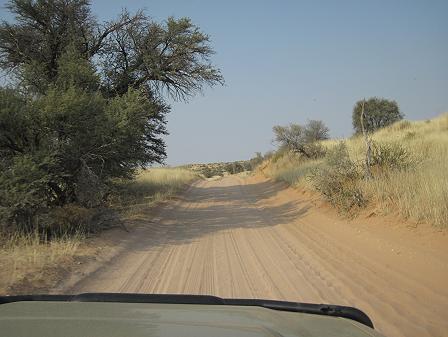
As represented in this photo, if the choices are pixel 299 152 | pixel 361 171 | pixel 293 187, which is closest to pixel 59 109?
pixel 361 171

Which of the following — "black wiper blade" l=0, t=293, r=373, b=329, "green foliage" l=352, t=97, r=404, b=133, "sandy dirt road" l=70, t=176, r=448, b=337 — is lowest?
"sandy dirt road" l=70, t=176, r=448, b=337

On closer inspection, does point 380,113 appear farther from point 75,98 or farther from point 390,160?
point 75,98

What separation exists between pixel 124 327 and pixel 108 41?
17900 millimetres

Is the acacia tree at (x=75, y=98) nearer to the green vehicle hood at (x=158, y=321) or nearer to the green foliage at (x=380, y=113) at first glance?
the green vehicle hood at (x=158, y=321)

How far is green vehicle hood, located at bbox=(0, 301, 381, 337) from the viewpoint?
2.50m

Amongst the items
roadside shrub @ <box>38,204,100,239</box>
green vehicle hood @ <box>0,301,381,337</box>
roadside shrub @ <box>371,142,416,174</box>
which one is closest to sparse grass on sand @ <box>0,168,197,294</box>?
roadside shrub @ <box>38,204,100,239</box>

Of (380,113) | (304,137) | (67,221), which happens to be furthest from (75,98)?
(380,113)

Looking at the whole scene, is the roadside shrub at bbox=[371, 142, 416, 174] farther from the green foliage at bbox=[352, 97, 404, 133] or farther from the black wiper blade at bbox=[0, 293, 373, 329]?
the green foliage at bbox=[352, 97, 404, 133]

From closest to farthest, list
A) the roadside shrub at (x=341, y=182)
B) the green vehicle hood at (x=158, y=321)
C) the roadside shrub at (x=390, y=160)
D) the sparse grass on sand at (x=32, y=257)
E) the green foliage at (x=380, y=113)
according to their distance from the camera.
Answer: the green vehicle hood at (x=158, y=321) → the sparse grass on sand at (x=32, y=257) → the roadside shrub at (x=341, y=182) → the roadside shrub at (x=390, y=160) → the green foliage at (x=380, y=113)

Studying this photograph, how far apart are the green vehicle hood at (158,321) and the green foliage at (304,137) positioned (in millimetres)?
25014

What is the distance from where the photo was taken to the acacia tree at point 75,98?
35.1 ft

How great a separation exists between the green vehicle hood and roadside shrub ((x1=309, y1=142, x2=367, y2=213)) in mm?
9674

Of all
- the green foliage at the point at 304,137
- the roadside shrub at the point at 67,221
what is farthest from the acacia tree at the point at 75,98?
the green foliage at the point at 304,137

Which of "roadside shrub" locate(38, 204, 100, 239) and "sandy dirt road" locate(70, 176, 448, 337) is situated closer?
"sandy dirt road" locate(70, 176, 448, 337)
